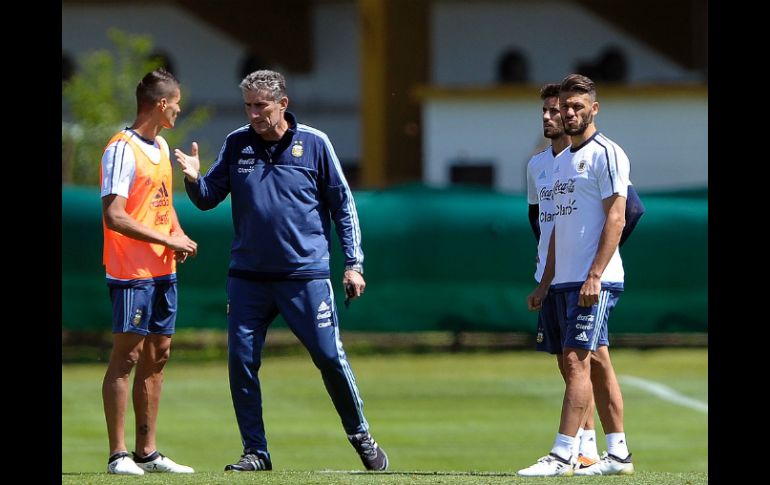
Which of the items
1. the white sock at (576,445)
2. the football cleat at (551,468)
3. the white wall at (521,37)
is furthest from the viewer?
the white wall at (521,37)

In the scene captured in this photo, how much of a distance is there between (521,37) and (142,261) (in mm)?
26026

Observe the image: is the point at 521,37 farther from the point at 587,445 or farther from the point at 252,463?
the point at 252,463

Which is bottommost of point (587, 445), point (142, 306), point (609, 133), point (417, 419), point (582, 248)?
point (417, 419)

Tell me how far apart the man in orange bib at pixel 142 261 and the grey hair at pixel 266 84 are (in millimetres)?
499

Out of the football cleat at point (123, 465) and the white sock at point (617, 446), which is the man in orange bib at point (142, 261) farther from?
the white sock at point (617, 446)

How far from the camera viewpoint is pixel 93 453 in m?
11.3

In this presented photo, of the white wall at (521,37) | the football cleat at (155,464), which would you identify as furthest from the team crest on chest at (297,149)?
the white wall at (521,37)

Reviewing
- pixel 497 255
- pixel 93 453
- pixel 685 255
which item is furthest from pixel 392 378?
pixel 93 453

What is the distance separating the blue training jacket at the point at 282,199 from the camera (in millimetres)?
7785

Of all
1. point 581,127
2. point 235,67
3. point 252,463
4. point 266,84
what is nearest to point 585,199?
point 581,127

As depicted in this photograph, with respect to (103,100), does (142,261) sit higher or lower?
lower

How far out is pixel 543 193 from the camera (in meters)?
8.04

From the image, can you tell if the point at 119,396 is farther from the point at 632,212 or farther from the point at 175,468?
the point at 632,212
